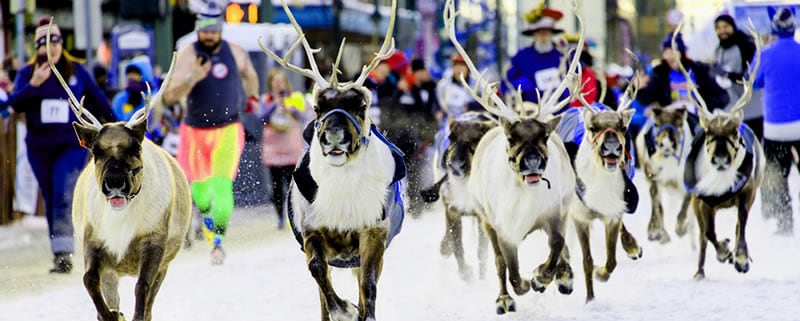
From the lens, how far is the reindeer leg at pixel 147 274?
21.7 feet

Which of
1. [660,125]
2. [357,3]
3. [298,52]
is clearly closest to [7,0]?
[298,52]

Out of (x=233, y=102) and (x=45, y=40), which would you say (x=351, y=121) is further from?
(x=45, y=40)

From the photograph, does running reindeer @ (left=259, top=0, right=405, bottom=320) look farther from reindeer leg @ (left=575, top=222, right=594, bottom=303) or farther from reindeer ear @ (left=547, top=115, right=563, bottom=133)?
reindeer leg @ (left=575, top=222, right=594, bottom=303)

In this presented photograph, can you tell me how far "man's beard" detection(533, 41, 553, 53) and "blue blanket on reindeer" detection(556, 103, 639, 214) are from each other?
6.21 ft

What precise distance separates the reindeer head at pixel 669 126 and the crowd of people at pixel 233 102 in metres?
0.43

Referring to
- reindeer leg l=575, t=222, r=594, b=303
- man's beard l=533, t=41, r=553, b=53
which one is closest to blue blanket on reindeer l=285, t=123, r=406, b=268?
reindeer leg l=575, t=222, r=594, b=303

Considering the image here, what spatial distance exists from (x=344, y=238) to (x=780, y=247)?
5.17 meters

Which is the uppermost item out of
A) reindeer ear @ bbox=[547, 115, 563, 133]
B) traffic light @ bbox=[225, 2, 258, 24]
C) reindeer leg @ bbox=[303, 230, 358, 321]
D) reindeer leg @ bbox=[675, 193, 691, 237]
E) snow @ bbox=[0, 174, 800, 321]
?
traffic light @ bbox=[225, 2, 258, 24]

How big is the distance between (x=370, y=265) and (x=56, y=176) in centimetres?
430

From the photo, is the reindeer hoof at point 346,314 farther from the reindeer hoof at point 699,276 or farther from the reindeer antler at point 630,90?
the reindeer hoof at point 699,276

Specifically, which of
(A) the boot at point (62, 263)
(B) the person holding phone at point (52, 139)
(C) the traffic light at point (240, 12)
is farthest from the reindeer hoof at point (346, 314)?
(C) the traffic light at point (240, 12)

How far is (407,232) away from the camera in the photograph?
1285 cm

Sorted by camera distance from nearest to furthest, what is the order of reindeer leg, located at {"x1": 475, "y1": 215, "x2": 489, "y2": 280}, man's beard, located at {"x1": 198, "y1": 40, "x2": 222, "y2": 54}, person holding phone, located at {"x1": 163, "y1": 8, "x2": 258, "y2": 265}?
reindeer leg, located at {"x1": 475, "y1": 215, "x2": 489, "y2": 280} → person holding phone, located at {"x1": 163, "y1": 8, "x2": 258, "y2": 265} → man's beard, located at {"x1": 198, "y1": 40, "x2": 222, "y2": 54}

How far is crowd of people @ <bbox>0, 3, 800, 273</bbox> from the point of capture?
34.0 feet
